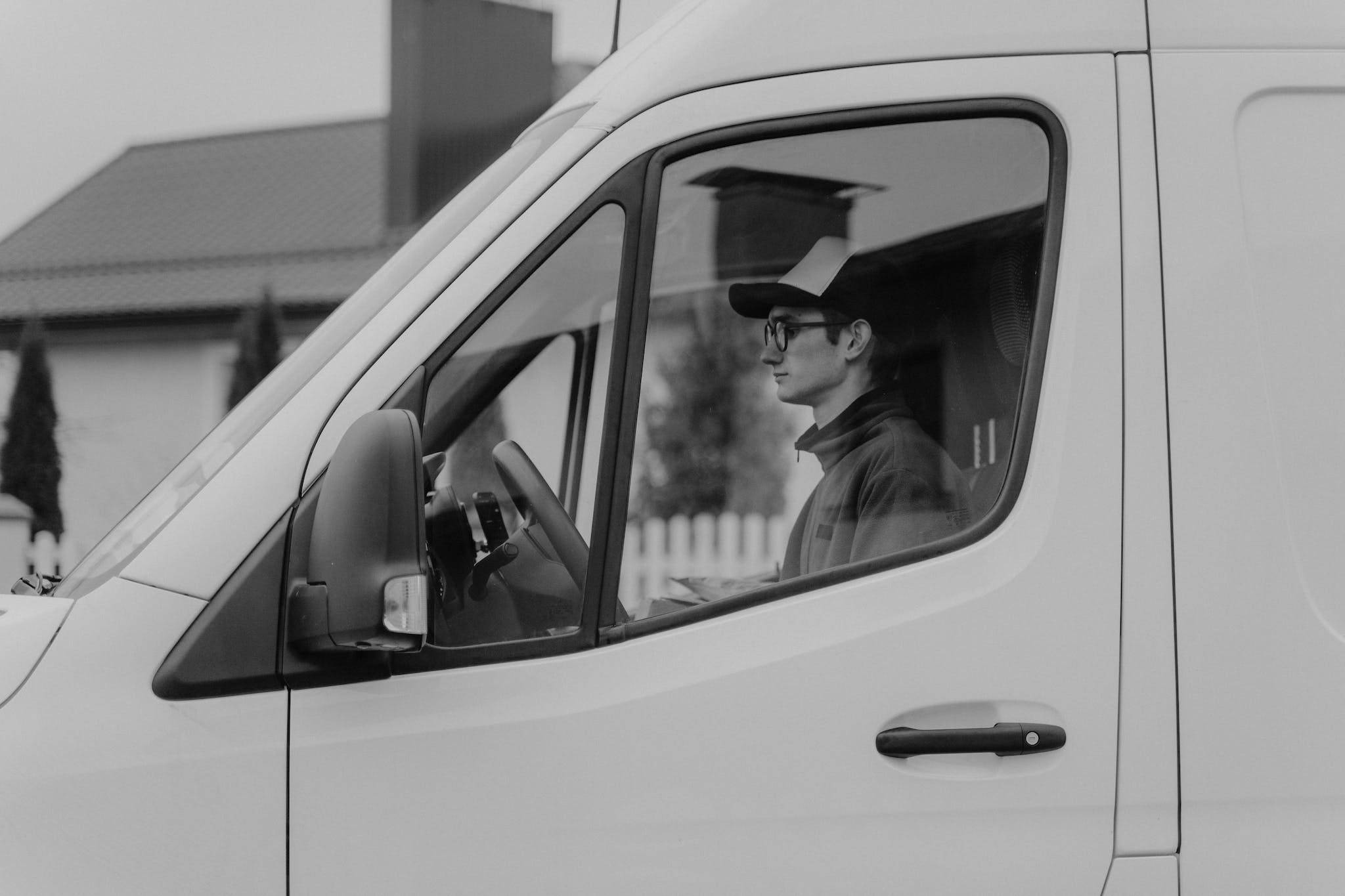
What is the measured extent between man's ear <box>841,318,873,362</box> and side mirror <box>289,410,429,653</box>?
31.1 inches

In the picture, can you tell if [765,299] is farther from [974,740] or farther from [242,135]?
[242,135]

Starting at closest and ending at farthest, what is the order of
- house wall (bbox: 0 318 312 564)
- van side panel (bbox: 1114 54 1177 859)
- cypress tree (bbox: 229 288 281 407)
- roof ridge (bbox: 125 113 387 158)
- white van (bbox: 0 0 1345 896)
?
white van (bbox: 0 0 1345 896) → van side panel (bbox: 1114 54 1177 859) → house wall (bbox: 0 318 312 564) → cypress tree (bbox: 229 288 281 407) → roof ridge (bbox: 125 113 387 158)

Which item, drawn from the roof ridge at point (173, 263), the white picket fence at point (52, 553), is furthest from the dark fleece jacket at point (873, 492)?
the roof ridge at point (173, 263)

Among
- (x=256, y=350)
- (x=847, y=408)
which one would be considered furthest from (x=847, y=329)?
(x=256, y=350)

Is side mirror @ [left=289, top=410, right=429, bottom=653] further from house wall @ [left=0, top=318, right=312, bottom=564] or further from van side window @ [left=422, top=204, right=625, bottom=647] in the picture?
house wall @ [left=0, top=318, right=312, bottom=564]

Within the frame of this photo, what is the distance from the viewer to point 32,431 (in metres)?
10.3

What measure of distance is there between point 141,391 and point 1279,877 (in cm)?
1664

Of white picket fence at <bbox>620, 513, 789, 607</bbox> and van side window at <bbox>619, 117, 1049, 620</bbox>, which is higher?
van side window at <bbox>619, 117, 1049, 620</bbox>

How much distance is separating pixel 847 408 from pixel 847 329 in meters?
0.13

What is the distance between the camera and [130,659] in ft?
5.63

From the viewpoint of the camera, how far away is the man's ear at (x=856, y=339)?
2.14m

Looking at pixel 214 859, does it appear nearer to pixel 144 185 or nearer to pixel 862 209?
pixel 862 209

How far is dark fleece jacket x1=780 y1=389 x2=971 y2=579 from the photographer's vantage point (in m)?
1.94

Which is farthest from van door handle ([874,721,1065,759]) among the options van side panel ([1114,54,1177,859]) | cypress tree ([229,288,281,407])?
cypress tree ([229,288,281,407])
